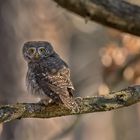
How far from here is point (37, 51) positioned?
5.03 metres

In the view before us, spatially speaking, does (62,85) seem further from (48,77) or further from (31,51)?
(31,51)

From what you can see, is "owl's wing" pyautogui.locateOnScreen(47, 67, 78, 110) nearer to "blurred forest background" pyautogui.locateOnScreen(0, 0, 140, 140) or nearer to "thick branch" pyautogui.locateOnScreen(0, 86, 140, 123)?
"thick branch" pyautogui.locateOnScreen(0, 86, 140, 123)

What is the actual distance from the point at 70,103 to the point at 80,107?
99 mm

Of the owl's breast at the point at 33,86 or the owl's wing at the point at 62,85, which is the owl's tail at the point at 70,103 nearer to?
the owl's wing at the point at 62,85

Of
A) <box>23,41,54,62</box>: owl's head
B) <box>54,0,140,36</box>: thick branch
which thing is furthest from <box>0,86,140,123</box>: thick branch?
<box>54,0,140,36</box>: thick branch

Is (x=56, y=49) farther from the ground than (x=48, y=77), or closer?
farther from the ground

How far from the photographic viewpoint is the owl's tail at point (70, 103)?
431 centimetres

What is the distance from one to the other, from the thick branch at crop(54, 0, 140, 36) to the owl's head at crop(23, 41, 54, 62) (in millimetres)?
596

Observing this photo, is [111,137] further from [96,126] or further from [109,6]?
[109,6]

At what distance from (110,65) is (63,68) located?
9.16ft

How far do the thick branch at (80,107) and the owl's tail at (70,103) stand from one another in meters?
0.03

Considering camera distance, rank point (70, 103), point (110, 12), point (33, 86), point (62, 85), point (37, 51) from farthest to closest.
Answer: point (110, 12) < point (37, 51) < point (33, 86) < point (62, 85) < point (70, 103)

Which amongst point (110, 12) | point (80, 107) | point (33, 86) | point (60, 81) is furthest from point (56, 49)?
point (80, 107)

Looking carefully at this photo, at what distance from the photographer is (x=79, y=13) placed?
5.69 metres
